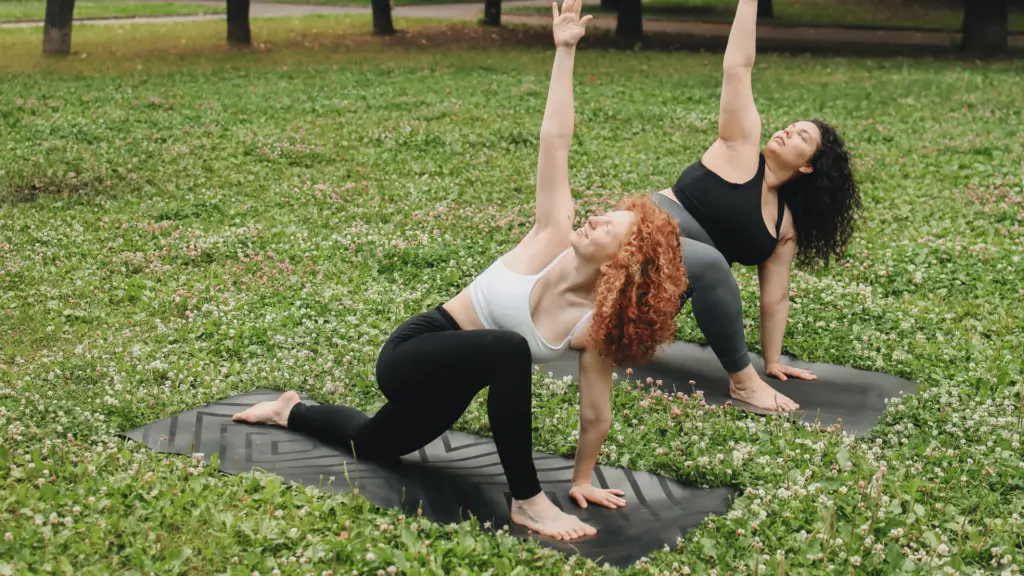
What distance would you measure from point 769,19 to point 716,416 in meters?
29.7

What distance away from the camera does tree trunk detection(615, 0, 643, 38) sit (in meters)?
26.9

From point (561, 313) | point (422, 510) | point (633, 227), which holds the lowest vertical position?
point (422, 510)

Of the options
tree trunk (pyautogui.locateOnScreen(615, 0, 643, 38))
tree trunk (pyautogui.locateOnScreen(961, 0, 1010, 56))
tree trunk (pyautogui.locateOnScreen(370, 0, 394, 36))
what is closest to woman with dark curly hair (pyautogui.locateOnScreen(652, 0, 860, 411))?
tree trunk (pyautogui.locateOnScreen(961, 0, 1010, 56))

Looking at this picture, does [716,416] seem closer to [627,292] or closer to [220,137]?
[627,292]

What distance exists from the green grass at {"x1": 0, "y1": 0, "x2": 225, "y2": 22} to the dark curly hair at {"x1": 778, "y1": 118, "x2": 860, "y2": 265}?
27.9 m

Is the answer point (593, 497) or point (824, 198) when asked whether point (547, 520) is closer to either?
point (593, 497)

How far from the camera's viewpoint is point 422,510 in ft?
16.3

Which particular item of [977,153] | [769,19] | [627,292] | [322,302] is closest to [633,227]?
[627,292]

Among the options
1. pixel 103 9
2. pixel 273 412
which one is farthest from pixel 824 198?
pixel 103 9

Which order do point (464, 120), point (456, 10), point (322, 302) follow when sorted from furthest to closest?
point (456, 10) → point (464, 120) → point (322, 302)

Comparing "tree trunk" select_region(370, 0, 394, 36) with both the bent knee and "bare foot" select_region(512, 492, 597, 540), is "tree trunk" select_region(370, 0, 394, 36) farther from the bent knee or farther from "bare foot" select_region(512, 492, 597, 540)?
"bare foot" select_region(512, 492, 597, 540)

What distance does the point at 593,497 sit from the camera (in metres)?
5.12

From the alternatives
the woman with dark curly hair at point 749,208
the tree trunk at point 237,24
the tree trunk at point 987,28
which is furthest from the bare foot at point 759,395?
the tree trunk at point 237,24

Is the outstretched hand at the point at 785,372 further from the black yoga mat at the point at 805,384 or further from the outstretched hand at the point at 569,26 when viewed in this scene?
the outstretched hand at the point at 569,26
